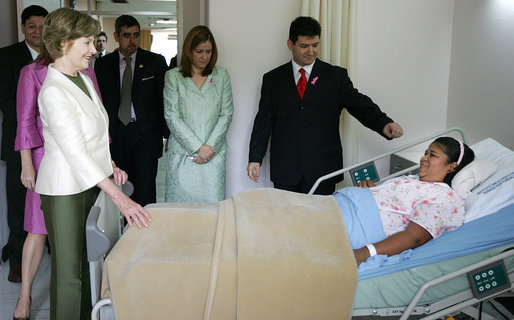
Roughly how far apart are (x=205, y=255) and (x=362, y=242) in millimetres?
729

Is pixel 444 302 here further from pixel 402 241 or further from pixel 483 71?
pixel 483 71

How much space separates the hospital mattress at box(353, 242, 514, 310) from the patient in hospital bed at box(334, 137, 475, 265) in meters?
0.12

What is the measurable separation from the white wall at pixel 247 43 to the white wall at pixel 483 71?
1.22 metres

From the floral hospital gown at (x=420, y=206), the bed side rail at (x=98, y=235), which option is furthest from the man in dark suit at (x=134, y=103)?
→ the floral hospital gown at (x=420, y=206)

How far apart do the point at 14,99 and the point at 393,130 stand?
2333mm

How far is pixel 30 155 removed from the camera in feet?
8.71

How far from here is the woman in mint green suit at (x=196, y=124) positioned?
11.3ft

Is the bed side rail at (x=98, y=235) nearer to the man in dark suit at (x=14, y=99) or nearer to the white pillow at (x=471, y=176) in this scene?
the man in dark suit at (x=14, y=99)

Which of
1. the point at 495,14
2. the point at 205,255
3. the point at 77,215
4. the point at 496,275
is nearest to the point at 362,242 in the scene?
the point at 496,275

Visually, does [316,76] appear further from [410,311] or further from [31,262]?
[31,262]

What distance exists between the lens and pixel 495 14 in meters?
3.34

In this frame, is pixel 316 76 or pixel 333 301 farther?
pixel 316 76

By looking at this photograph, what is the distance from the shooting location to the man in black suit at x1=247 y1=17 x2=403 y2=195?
3316 millimetres

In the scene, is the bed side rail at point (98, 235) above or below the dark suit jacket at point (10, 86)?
below
